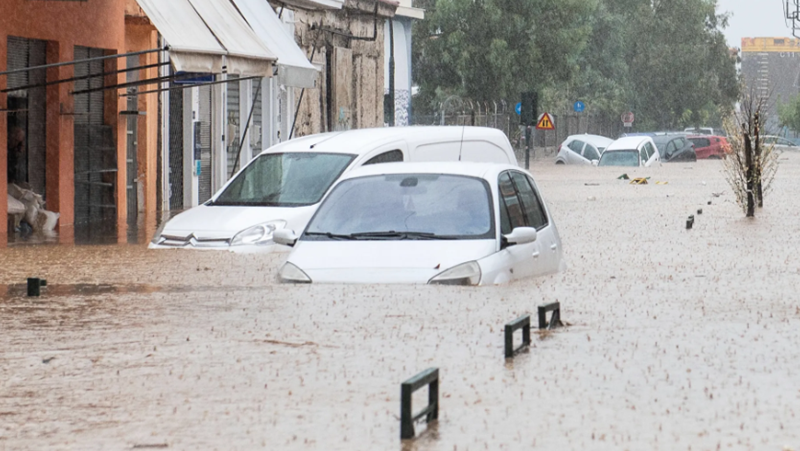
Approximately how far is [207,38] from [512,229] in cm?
783

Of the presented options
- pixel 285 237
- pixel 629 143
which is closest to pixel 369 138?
pixel 285 237

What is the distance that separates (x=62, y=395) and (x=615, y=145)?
138 ft

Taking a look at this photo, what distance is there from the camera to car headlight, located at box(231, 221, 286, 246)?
45.8 ft

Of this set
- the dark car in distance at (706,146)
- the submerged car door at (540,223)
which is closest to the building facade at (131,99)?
the submerged car door at (540,223)

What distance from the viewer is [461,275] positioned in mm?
10031

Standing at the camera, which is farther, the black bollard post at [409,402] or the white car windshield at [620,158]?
the white car windshield at [620,158]

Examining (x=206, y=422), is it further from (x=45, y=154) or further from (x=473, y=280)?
Answer: (x=45, y=154)

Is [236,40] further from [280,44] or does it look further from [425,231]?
[425,231]

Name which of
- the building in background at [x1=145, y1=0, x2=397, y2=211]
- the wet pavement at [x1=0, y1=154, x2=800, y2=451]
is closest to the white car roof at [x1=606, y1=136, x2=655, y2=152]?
the building in background at [x1=145, y1=0, x2=397, y2=211]

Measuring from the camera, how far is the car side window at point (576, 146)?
174ft

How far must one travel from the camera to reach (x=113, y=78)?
71.7 feet

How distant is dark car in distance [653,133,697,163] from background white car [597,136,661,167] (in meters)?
5.77

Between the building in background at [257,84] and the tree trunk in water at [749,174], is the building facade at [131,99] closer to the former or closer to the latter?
the building in background at [257,84]

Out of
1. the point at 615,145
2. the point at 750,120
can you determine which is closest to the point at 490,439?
the point at 750,120
